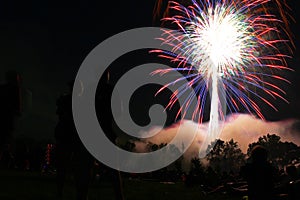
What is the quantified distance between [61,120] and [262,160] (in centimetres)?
432

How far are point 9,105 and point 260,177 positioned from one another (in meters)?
5.08

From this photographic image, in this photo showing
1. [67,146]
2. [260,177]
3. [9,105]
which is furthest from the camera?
[67,146]

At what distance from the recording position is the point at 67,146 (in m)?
8.29

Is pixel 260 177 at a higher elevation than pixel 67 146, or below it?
below

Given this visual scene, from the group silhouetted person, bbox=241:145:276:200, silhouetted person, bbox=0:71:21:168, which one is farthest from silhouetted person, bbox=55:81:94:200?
silhouetted person, bbox=241:145:276:200

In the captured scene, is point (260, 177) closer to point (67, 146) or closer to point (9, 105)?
point (67, 146)

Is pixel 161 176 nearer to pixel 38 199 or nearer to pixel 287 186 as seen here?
pixel 38 199

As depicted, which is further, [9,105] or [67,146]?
[67,146]

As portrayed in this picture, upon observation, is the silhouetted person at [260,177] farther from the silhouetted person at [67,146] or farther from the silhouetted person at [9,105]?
the silhouetted person at [9,105]

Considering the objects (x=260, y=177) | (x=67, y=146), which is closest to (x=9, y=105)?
(x=67, y=146)

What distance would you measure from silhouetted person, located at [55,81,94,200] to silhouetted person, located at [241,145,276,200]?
8.28 feet

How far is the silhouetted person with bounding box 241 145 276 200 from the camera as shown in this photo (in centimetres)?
559

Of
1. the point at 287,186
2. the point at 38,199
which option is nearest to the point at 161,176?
the point at 38,199

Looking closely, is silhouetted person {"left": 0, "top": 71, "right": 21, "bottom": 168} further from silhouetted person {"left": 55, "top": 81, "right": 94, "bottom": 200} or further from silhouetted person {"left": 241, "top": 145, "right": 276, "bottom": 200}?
silhouetted person {"left": 241, "top": 145, "right": 276, "bottom": 200}
